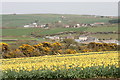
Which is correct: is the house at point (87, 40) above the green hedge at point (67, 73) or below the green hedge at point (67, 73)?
below

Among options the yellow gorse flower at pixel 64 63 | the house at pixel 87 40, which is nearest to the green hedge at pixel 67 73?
the yellow gorse flower at pixel 64 63

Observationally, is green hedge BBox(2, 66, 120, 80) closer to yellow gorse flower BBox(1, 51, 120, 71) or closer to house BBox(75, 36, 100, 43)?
yellow gorse flower BBox(1, 51, 120, 71)

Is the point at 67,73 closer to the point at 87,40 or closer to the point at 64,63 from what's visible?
the point at 64,63

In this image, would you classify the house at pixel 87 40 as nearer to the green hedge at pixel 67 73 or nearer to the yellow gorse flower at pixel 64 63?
the yellow gorse flower at pixel 64 63

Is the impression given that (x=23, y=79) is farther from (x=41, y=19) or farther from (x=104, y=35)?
(x=41, y=19)

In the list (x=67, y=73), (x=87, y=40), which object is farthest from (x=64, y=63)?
(x=87, y=40)

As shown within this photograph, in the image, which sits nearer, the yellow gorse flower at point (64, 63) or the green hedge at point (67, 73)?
the green hedge at point (67, 73)

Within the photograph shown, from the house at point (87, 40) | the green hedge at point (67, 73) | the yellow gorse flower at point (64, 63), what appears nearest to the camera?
the green hedge at point (67, 73)

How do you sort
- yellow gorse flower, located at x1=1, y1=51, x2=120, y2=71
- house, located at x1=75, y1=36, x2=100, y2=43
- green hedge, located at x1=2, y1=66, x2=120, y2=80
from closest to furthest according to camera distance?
green hedge, located at x1=2, y1=66, x2=120, y2=80
yellow gorse flower, located at x1=1, y1=51, x2=120, y2=71
house, located at x1=75, y1=36, x2=100, y2=43

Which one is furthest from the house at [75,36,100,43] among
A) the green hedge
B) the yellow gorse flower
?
the green hedge

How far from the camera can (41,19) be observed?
160 m

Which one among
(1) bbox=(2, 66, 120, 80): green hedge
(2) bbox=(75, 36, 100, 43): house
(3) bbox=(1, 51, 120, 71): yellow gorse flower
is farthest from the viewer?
(2) bbox=(75, 36, 100, 43): house

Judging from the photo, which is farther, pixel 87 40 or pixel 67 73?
pixel 87 40

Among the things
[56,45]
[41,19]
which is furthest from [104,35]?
[41,19]
